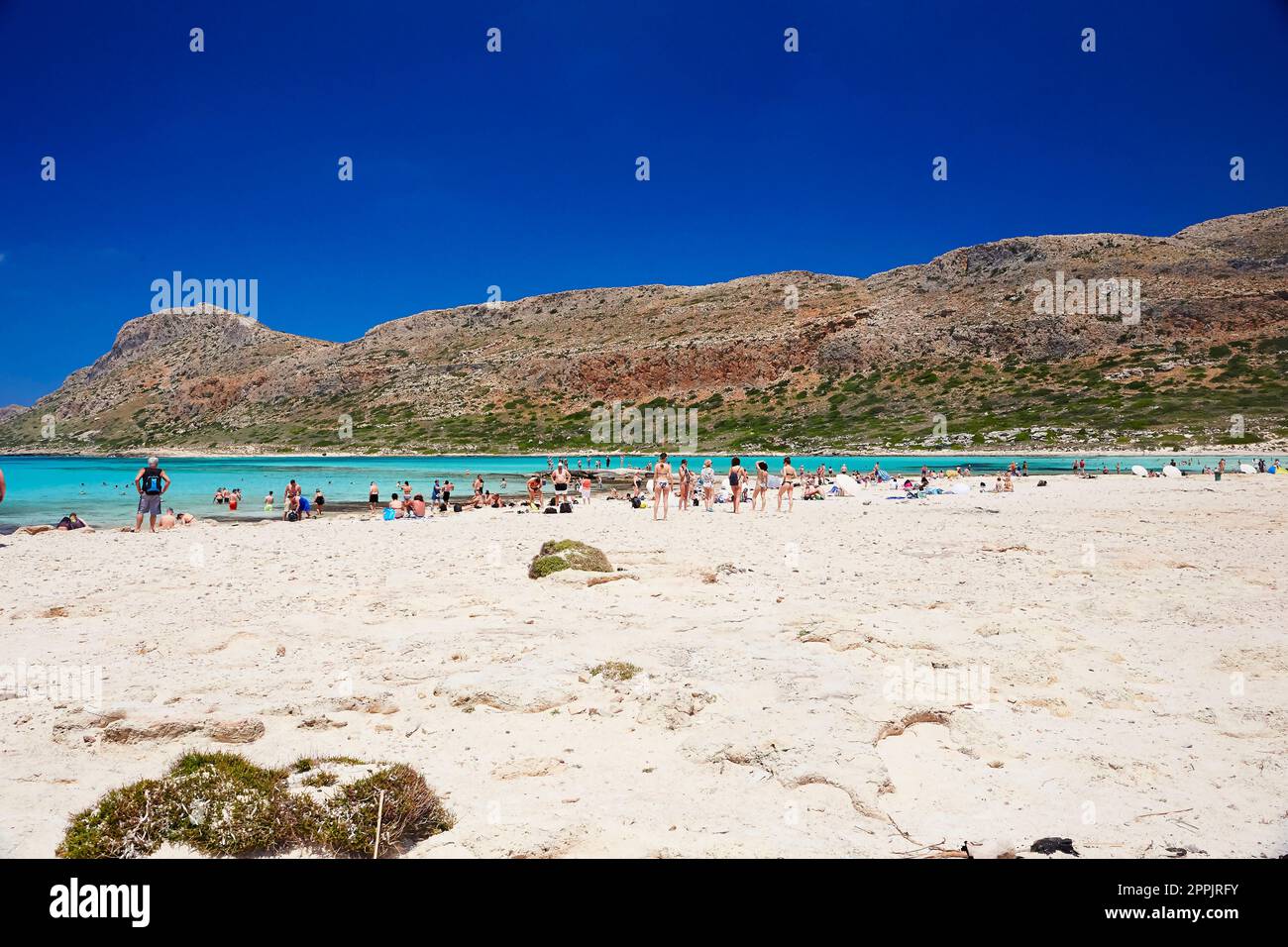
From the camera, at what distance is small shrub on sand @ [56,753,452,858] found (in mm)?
3674

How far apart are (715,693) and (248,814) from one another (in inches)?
143

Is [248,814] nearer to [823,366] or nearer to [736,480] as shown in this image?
[736,480]

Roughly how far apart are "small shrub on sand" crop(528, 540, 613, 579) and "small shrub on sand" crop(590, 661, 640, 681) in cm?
464

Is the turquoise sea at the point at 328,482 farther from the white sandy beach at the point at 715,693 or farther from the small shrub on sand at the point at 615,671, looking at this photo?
the small shrub on sand at the point at 615,671

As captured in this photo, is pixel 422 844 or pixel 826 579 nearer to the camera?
pixel 422 844

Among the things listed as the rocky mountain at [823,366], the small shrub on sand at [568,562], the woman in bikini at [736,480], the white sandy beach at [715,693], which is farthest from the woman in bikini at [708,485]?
the rocky mountain at [823,366]

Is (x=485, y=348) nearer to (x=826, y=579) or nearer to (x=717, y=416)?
(x=717, y=416)

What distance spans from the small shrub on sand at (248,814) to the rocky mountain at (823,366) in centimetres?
6688

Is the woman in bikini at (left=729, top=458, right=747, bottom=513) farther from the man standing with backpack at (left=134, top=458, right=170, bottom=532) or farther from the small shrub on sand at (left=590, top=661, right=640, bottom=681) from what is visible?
the small shrub on sand at (left=590, top=661, right=640, bottom=681)

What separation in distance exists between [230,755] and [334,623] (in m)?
4.40

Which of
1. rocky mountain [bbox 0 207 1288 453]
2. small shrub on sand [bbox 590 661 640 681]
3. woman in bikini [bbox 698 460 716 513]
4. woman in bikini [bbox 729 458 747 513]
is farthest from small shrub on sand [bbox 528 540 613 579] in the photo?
rocky mountain [bbox 0 207 1288 453]

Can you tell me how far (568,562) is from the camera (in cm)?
1155

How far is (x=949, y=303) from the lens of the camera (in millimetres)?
98062
